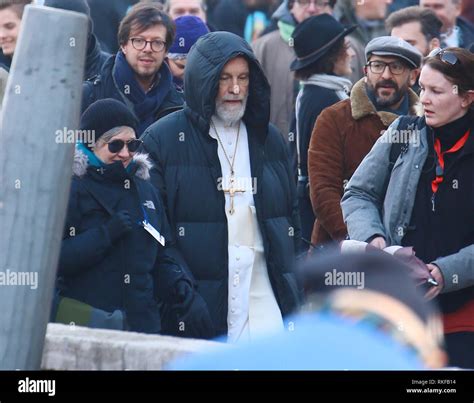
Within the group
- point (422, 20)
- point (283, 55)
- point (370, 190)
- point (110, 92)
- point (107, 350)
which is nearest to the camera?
point (107, 350)

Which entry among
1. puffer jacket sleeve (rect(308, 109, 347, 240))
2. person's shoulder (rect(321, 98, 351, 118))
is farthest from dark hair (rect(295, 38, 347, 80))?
puffer jacket sleeve (rect(308, 109, 347, 240))

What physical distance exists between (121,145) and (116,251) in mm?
541

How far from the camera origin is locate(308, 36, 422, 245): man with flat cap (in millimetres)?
8453

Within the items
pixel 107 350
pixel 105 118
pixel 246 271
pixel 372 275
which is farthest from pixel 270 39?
pixel 372 275

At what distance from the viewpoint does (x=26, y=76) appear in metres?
4.79

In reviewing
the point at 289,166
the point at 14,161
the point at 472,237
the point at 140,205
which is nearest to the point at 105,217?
the point at 140,205

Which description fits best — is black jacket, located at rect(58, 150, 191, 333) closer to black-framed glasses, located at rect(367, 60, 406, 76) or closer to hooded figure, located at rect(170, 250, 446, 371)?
black-framed glasses, located at rect(367, 60, 406, 76)

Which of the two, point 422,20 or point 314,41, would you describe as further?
point 422,20

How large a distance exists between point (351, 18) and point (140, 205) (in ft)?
19.6

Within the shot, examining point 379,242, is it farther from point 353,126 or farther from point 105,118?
point 353,126

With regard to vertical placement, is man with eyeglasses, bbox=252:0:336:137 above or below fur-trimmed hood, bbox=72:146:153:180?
above

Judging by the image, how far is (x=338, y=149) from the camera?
334 inches

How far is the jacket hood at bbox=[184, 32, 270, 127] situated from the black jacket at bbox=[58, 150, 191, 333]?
0.40 metres

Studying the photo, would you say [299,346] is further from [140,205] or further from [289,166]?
[289,166]
